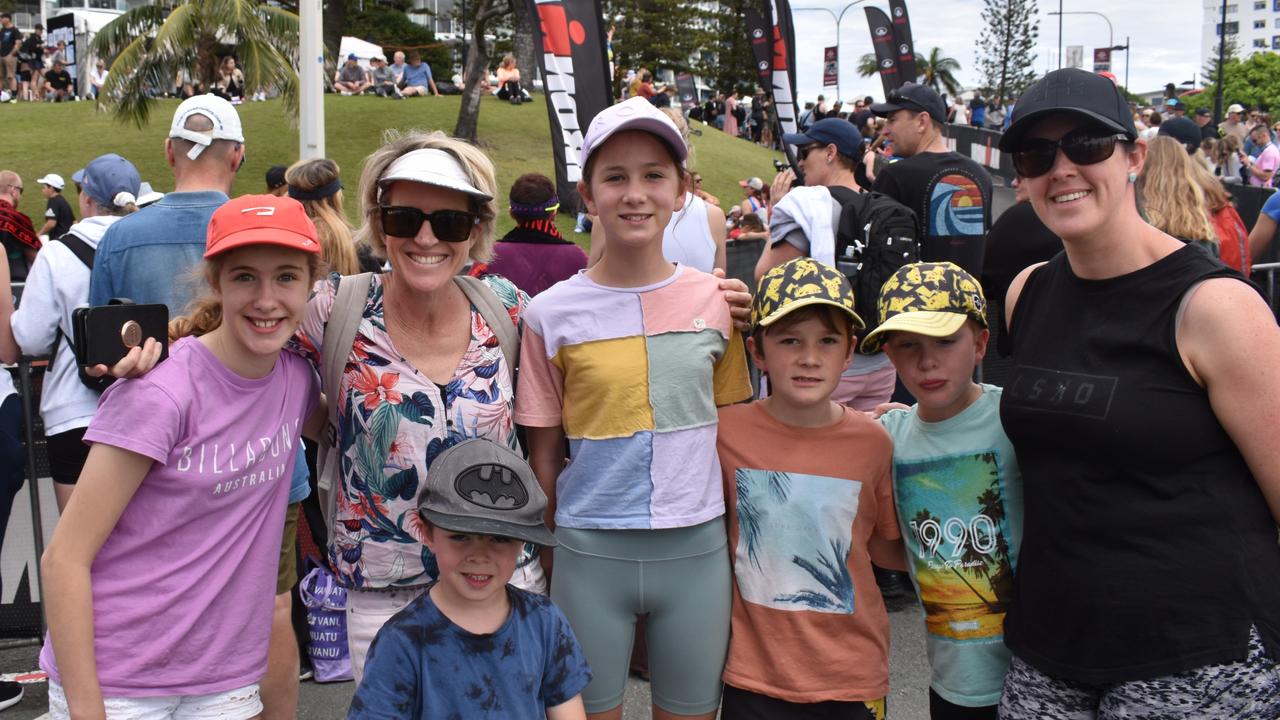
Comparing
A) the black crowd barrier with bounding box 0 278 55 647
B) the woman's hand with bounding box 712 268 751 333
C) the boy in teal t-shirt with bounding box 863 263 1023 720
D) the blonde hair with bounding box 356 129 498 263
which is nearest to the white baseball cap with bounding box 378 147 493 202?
the blonde hair with bounding box 356 129 498 263

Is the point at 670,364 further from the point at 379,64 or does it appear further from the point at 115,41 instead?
the point at 379,64

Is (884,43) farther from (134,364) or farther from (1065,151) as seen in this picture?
(134,364)

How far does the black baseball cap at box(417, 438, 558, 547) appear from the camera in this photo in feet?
7.66

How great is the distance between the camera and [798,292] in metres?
2.82

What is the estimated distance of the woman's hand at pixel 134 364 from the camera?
241cm

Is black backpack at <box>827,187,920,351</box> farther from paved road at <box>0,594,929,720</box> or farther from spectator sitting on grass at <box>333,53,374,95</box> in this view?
spectator sitting on grass at <box>333,53,374,95</box>

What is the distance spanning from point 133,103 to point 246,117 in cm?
439

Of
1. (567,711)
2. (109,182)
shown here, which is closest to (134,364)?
(567,711)

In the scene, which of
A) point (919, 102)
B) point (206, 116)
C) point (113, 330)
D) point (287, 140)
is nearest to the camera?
point (113, 330)

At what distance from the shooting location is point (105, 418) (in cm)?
240

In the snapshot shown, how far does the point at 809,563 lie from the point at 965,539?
403 mm

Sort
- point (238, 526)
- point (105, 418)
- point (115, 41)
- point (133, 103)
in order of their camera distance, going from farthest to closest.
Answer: point (115, 41) → point (133, 103) → point (238, 526) → point (105, 418)

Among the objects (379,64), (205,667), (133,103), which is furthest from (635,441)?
(379,64)

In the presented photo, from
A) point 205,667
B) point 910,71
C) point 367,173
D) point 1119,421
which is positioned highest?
point 910,71
